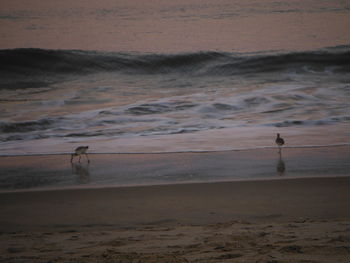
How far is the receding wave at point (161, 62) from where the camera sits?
21750mm

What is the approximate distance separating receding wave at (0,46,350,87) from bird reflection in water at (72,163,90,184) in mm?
15208

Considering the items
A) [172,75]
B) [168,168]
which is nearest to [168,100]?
[168,168]

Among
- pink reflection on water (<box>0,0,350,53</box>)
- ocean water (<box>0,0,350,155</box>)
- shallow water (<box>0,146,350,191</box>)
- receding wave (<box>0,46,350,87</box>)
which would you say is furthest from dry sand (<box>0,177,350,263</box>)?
pink reflection on water (<box>0,0,350,53</box>)

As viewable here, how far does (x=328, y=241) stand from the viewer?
3422mm

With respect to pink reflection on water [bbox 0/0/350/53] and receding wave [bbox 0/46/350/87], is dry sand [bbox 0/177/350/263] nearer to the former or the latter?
receding wave [bbox 0/46/350/87]

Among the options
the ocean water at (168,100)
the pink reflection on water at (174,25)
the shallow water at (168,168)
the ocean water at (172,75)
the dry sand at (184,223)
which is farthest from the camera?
the pink reflection on water at (174,25)

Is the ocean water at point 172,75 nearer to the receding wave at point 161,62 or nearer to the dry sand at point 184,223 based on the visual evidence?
the receding wave at point 161,62

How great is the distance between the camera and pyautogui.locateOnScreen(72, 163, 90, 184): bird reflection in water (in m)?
5.85

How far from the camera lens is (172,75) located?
72.1 ft

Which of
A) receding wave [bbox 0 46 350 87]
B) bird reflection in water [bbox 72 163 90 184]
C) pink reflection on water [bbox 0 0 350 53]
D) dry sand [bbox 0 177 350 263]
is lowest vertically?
dry sand [bbox 0 177 350 263]

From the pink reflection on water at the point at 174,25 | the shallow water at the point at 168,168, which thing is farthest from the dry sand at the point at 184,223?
the pink reflection on water at the point at 174,25

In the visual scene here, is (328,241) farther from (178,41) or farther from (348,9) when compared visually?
(348,9)

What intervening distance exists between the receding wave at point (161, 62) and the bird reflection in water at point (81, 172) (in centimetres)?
1521

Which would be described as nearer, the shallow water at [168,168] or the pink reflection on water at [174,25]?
the shallow water at [168,168]
